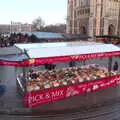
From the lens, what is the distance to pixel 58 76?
14461 millimetres

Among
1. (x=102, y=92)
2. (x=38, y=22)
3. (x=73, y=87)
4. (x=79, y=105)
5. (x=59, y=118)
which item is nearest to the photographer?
(x=59, y=118)

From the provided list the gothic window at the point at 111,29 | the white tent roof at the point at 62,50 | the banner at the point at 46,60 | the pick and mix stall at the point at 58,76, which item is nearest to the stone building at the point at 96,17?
the gothic window at the point at 111,29

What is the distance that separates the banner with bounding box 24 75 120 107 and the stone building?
53.2 metres

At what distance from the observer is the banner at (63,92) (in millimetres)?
12000

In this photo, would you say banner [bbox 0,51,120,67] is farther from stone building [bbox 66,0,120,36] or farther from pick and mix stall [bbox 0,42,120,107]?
stone building [bbox 66,0,120,36]

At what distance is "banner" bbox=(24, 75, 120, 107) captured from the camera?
39.4ft

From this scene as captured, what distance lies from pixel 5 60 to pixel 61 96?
3059mm

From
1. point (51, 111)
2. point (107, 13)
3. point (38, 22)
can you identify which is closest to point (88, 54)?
point (51, 111)

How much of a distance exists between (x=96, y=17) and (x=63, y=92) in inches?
2218

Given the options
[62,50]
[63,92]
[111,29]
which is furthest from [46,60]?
[111,29]

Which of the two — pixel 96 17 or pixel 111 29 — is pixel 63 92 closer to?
pixel 96 17

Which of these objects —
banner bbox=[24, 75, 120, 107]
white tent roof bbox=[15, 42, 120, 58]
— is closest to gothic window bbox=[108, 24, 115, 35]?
white tent roof bbox=[15, 42, 120, 58]

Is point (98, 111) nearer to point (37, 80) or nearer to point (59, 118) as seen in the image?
point (59, 118)

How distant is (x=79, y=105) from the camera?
12.6 m
